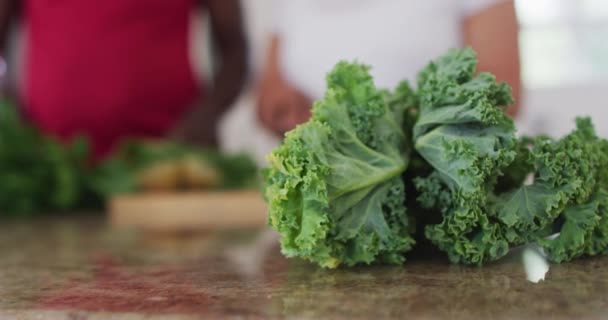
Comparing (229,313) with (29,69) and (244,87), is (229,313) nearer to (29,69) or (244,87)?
(244,87)

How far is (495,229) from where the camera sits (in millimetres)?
1023

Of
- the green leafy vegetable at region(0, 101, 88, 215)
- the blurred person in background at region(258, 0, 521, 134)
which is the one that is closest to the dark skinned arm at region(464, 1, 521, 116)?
the blurred person in background at region(258, 0, 521, 134)

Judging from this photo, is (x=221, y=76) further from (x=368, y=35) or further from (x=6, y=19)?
(x=368, y=35)

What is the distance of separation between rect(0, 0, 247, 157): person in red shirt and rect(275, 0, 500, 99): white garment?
4.64 ft

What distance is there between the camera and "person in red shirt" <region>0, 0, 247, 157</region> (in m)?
3.31

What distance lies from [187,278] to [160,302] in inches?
8.1

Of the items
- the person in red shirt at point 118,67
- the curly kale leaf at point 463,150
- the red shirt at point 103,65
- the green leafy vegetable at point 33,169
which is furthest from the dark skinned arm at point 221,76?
the curly kale leaf at point 463,150

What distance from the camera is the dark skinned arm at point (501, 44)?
116 cm

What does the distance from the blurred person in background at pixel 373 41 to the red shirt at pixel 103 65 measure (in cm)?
144

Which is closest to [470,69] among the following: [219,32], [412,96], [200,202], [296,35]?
[412,96]

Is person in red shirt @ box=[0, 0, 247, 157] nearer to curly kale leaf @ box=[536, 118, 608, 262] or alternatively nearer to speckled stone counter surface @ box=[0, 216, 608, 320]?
speckled stone counter surface @ box=[0, 216, 608, 320]

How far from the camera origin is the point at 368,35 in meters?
1.65

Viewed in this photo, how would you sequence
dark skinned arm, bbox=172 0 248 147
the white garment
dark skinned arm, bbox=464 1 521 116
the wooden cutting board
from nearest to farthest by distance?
dark skinned arm, bbox=464 1 521 116, the white garment, the wooden cutting board, dark skinned arm, bbox=172 0 248 147

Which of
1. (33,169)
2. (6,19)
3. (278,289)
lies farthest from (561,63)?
(6,19)
